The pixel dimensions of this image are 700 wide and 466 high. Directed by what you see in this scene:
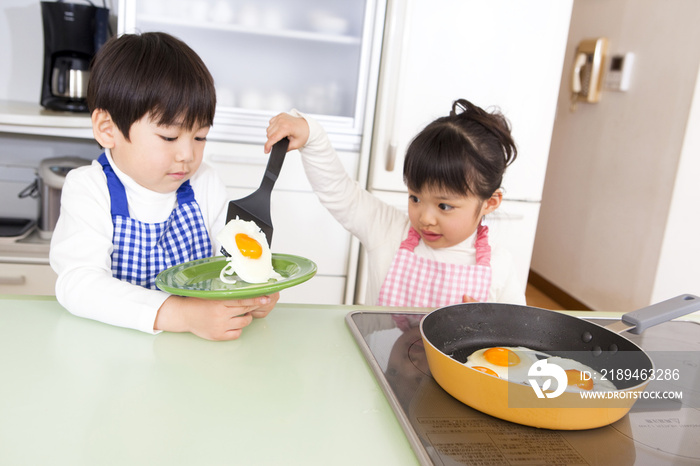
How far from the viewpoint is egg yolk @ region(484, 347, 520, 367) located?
731 millimetres

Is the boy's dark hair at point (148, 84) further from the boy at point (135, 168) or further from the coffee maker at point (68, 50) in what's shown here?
the coffee maker at point (68, 50)

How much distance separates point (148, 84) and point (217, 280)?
345mm

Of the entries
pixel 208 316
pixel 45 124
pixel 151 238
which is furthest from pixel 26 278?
pixel 208 316

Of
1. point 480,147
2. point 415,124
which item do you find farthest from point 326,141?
point 415,124

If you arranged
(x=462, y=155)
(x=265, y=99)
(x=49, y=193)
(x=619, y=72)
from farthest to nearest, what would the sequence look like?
(x=619, y=72) → (x=265, y=99) → (x=49, y=193) → (x=462, y=155)

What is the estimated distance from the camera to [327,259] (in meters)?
2.20

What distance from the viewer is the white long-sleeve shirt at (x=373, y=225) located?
1208 mm

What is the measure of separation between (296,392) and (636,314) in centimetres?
43

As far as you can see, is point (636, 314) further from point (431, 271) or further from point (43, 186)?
point (43, 186)

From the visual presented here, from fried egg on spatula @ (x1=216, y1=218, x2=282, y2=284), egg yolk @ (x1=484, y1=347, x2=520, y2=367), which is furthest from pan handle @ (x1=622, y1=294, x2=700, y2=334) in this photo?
fried egg on spatula @ (x1=216, y1=218, x2=282, y2=284)

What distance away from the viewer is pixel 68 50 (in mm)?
2057

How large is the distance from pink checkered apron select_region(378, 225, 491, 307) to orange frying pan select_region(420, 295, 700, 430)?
38 centimetres

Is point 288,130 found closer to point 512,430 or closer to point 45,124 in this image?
point 512,430

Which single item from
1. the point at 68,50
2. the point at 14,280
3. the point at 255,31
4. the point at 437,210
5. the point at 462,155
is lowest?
the point at 14,280
